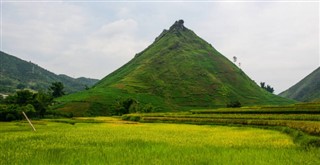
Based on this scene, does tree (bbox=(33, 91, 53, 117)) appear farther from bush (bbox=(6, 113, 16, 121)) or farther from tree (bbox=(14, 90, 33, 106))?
bush (bbox=(6, 113, 16, 121))

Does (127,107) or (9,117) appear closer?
(9,117)

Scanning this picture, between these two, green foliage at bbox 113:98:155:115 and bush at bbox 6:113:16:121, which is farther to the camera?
green foliage at bbox 113:98:155:115

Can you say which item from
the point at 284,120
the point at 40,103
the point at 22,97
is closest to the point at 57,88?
the point at 22,97

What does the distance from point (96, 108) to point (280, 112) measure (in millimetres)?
98299

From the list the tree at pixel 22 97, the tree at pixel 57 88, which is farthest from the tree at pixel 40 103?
the tree at pixel 57 88

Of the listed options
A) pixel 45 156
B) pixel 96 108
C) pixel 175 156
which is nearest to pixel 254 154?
pixel 175 156

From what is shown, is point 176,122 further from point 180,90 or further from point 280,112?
point 180,90

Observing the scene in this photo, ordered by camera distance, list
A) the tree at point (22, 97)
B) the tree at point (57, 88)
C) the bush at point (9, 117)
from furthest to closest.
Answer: the tree at point (57, 88), the tree at point (22, 97), the bush at point (9, 117)

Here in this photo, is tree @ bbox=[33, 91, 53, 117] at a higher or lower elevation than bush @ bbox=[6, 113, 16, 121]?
higher

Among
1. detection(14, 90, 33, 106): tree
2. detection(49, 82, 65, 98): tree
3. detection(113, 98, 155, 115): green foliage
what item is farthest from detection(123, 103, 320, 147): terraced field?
detection(49, 82, 65, 98): tree

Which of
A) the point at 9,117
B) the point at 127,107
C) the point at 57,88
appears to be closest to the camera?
the point at 9,117

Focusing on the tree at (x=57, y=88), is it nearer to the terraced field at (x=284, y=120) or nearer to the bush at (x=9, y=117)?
the bush at (x=9, y=117)

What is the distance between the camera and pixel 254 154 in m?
15.2

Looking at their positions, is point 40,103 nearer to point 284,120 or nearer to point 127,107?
point 127,107
